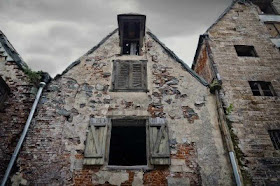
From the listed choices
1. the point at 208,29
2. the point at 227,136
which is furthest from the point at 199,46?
the point at 227,136

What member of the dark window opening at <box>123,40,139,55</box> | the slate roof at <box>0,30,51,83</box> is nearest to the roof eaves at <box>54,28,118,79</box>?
the slate roof at <box>0,30,51,83</box>

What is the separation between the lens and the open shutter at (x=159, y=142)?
19.0 feet

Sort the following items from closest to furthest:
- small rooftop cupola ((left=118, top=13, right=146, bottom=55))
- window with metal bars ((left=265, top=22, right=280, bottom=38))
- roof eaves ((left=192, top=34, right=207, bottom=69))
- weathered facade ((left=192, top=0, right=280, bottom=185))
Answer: weathered facade ((left=192, top=0, right=280, bottom=185))
small rooftop cupola ((left=118, top=13, right=146, bottom=55))
roof eaves ((left=192, top=34, right=207, bottom=69))
window with metal bars ((left=265, top=22, right=280, bottom=38))

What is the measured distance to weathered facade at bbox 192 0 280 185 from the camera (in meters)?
6.47

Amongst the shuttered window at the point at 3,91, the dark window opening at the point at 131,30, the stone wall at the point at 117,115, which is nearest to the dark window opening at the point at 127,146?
the stone wall at the point at 117,115

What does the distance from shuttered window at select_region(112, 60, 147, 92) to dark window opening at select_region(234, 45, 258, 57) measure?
5084 millimetres

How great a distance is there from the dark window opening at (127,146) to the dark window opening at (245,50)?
6230mm

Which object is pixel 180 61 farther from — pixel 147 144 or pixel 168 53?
pixel 147 144

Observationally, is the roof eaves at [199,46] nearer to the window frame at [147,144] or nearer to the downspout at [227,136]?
the downspout at [227,136]

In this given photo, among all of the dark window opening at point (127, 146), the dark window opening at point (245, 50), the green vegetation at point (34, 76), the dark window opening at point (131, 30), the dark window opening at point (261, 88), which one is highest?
the dark window opening at point (131, 30)

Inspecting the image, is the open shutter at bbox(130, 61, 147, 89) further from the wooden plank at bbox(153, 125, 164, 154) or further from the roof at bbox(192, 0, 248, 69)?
the roof at bbox(192, 0, 248, 69)

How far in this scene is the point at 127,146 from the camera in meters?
8.85

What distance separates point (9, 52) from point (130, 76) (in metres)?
4.70

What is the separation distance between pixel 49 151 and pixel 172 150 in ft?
Answer: 11.8
